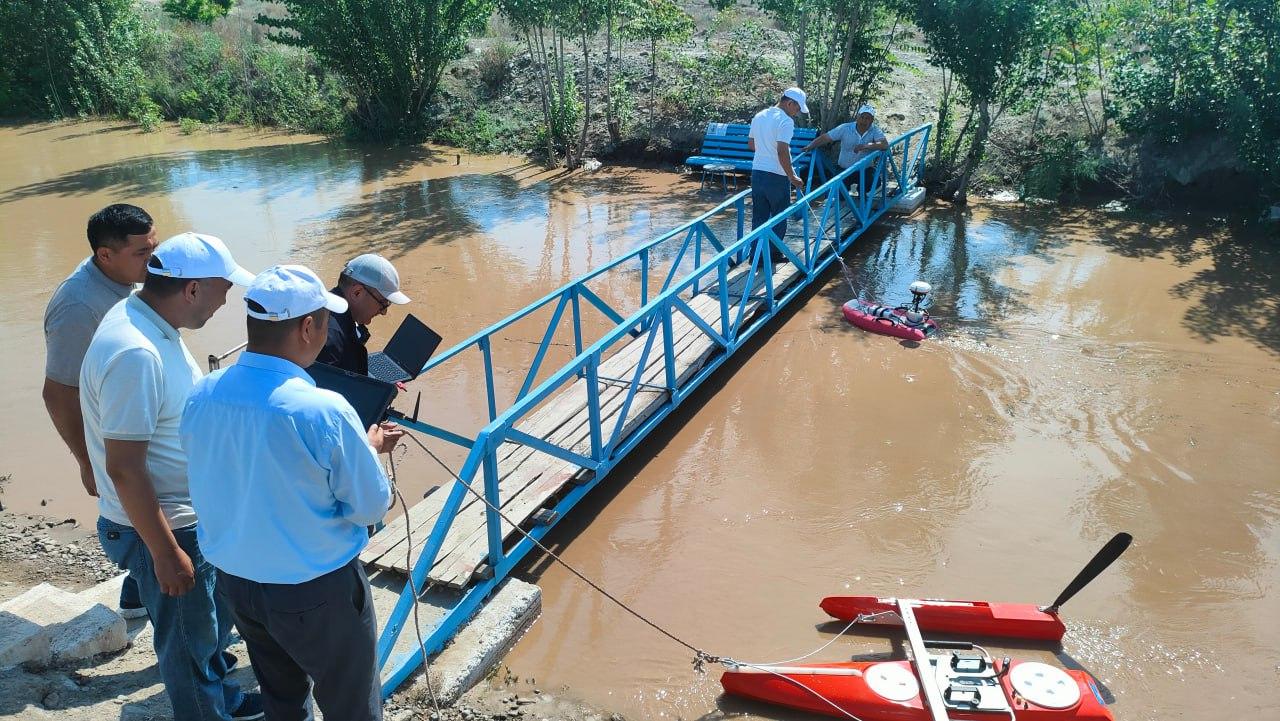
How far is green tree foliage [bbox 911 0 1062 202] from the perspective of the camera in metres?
10.1

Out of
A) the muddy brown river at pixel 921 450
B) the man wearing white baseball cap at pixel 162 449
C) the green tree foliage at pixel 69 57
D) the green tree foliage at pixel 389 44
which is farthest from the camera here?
the green tree foliage at pixel 69 57

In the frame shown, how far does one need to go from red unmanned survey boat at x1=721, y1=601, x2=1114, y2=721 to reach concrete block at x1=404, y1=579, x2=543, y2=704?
3.59ft

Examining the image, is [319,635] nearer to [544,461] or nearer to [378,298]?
[378,298]

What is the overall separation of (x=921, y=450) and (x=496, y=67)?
14.8 meters

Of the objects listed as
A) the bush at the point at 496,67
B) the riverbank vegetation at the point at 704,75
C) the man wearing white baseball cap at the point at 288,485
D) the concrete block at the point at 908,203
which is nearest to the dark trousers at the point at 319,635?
the man wearing white baseball cap at the point at 288,485

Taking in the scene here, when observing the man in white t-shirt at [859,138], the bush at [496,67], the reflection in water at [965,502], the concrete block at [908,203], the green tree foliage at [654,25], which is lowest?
the reflection in water at [965,502]

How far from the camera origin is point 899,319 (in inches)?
305

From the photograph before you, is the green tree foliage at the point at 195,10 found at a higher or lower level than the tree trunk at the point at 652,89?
higher

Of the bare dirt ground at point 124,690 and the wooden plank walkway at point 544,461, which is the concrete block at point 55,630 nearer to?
the bare dirt ground at point 124,690

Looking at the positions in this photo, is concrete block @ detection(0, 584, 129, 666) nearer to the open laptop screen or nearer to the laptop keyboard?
the laptop keyboard

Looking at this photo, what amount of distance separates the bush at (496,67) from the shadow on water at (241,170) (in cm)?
239

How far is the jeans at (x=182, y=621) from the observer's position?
2.88 metres

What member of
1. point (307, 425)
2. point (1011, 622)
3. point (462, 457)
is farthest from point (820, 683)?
point (462, 457)

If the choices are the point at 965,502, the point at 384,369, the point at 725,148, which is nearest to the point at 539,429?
the point at 384,369
